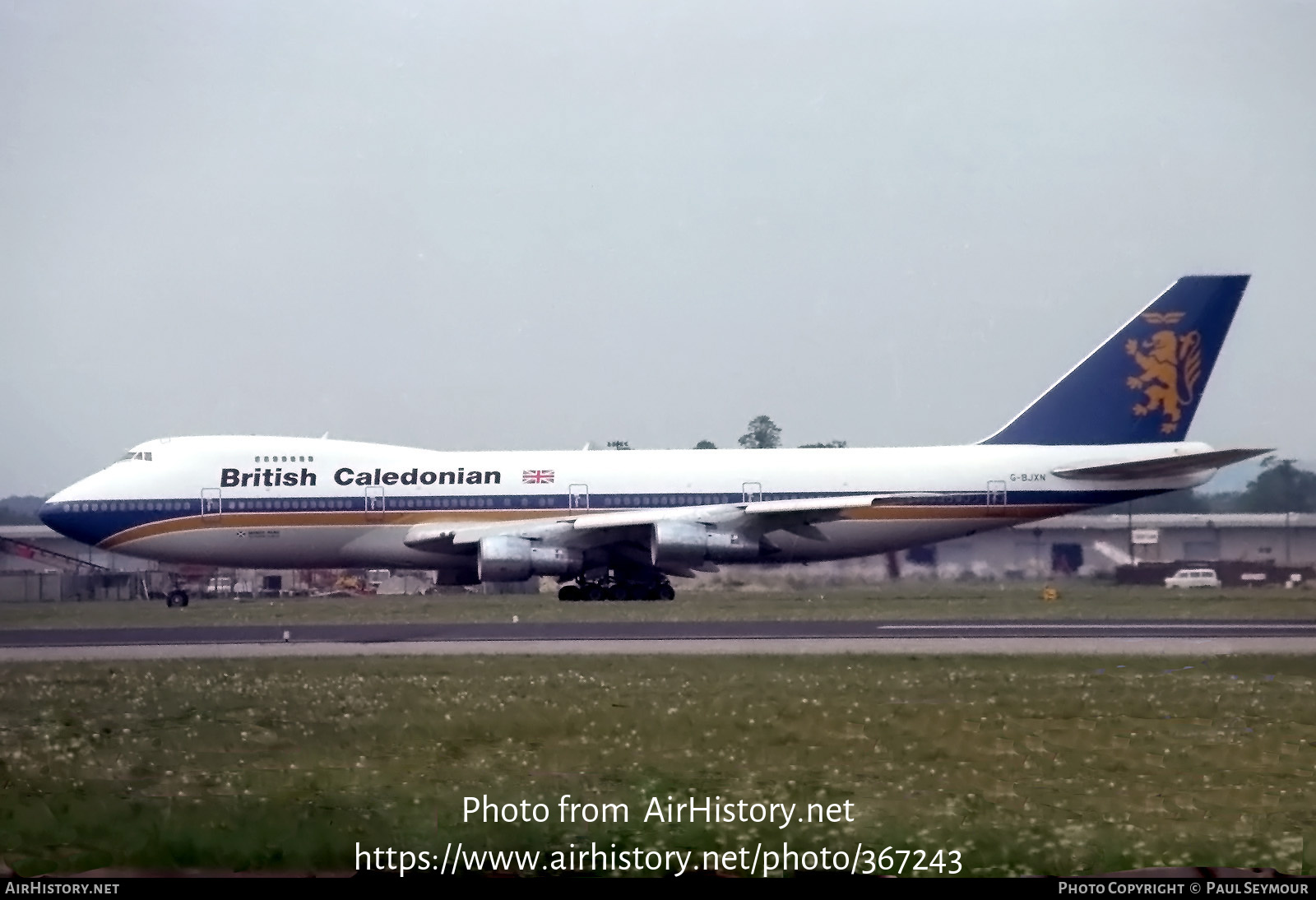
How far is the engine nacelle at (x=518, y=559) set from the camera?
37906 mm

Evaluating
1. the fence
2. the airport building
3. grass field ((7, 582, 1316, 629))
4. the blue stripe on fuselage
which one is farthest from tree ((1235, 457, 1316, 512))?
the fence

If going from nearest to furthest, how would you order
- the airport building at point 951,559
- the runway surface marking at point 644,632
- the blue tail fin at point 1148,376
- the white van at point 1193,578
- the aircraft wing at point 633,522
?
1. the runway surface marking at point 644,632
2. the aircraft wing at point 633,522
3. the blue tail fin at point 1148,376
4. the white van at point 1193,578
5. the airport building at point 951,559

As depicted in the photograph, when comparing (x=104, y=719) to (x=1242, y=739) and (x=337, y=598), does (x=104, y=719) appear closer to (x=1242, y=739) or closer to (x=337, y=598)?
(x=1242, y=739)

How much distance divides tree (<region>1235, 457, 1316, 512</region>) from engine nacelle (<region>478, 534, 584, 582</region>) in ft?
93.4

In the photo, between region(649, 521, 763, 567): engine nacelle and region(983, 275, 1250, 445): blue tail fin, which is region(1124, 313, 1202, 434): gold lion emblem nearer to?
region(983, 275, 1250, 445): blue tail fin

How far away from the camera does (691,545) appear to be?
38.1 m

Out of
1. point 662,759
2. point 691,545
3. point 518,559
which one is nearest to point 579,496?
point 518,559

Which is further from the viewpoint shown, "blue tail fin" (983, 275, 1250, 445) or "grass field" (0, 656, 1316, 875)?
"blue tail fin" (983, 275, 1250, 445)

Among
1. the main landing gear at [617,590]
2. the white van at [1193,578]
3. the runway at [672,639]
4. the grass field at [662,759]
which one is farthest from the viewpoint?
the white van at [1193,578]

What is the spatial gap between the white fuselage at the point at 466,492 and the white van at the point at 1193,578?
10.5 metres

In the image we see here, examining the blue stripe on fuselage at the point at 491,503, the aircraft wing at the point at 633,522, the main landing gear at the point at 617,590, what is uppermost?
the blue stripe on fuselage at the point at 491,503

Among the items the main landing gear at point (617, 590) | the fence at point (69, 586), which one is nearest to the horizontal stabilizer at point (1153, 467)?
the main landing gear at point (617, 590)

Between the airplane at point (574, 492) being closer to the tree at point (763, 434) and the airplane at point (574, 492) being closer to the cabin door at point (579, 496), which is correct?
the cabin door at point (579, 496)

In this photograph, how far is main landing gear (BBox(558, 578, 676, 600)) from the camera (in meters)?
40.4
